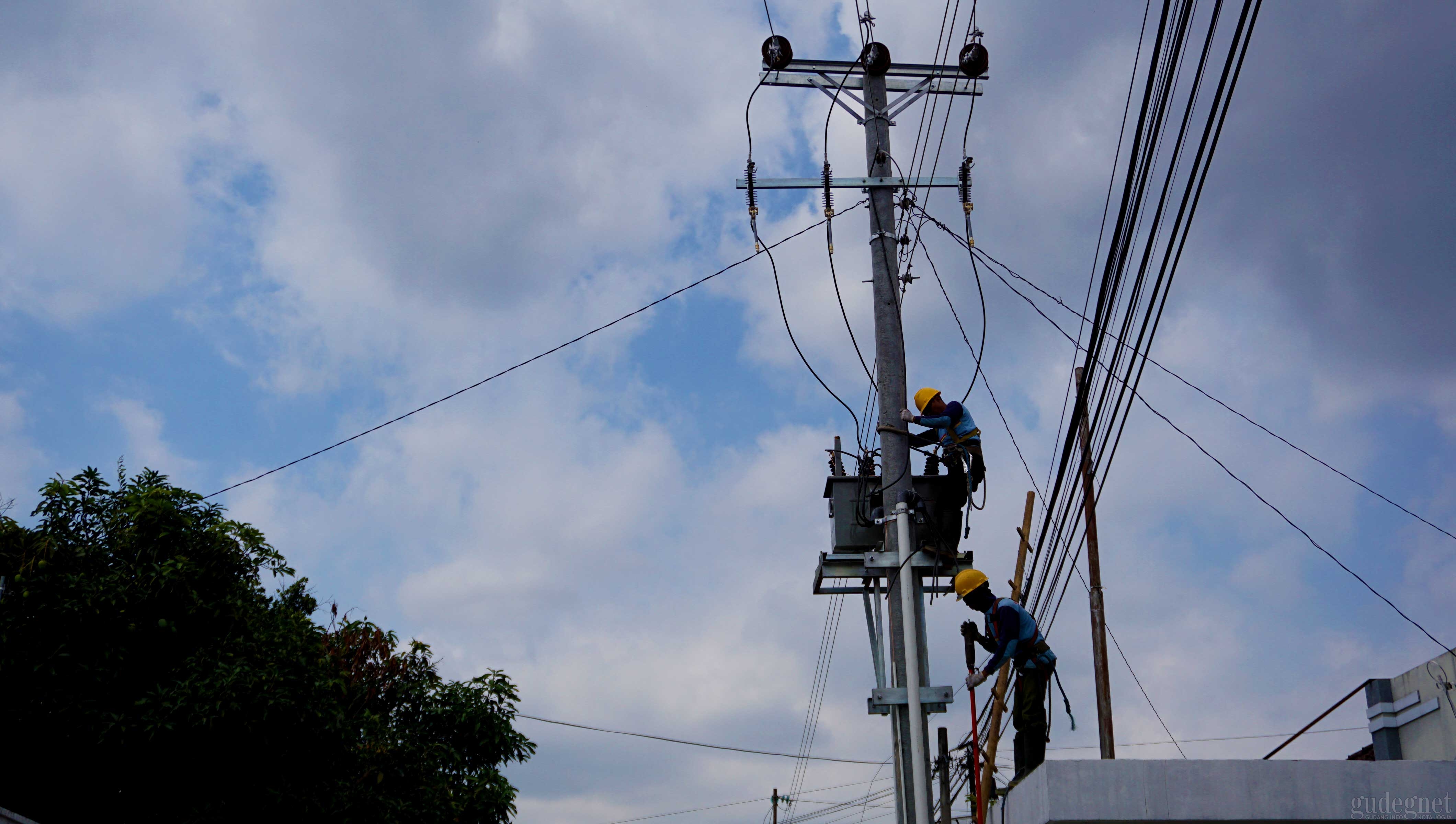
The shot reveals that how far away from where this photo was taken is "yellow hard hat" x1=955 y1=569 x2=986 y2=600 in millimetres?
9820

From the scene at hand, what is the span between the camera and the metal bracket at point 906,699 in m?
9.82

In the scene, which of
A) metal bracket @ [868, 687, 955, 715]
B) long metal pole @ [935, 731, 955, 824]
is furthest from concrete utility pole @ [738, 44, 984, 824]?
long metal pole @ [935, 731, 955, 824]

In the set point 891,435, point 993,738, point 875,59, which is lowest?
point 993,738

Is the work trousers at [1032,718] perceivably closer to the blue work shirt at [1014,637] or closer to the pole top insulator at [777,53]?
the blue work shirt at [1014,637]

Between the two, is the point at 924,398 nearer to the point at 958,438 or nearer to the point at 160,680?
the point at 958,438

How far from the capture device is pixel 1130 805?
259 inches

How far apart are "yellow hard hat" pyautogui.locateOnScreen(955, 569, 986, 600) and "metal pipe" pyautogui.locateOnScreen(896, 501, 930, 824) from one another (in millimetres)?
480

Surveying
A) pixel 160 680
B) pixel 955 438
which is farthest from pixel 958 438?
pixel 160 680

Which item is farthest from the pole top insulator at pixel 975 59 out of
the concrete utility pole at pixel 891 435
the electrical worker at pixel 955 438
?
the electrical worker at pixel 955 438

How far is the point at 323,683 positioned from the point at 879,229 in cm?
780

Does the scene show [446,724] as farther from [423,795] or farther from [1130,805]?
[1130,805]

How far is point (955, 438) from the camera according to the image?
1125cm

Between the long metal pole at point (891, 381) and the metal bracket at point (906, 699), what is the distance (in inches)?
2.8

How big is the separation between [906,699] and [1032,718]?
1249 millimetres
